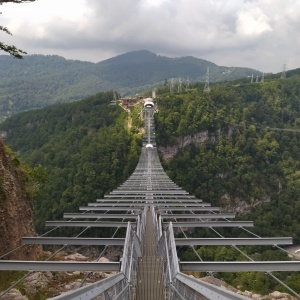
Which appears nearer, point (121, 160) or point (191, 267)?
point (191, 267)

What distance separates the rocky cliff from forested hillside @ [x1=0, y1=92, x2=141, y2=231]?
3396 cm

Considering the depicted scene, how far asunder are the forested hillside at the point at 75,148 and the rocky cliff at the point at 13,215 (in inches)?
1337

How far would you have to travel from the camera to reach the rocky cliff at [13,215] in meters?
12.6

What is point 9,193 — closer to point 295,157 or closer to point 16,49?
point 16,49

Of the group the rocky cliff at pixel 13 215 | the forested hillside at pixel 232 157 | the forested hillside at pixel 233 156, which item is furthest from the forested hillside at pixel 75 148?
the rocky cliff at pixel 13 215

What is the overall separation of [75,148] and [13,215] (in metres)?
70.0

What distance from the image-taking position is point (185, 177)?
253ft

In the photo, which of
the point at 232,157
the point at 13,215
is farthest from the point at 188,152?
the point at 13,215

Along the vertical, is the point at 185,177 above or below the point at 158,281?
below

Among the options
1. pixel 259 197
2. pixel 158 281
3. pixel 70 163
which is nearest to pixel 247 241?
pixel 158 281

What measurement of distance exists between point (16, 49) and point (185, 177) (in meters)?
68.2

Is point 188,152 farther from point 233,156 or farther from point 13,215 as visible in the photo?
point 13,215

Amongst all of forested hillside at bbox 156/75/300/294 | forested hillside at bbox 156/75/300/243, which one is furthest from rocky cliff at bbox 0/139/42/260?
forested hillside at bbox 156/75/300/243

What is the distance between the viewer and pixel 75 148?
271 ft
